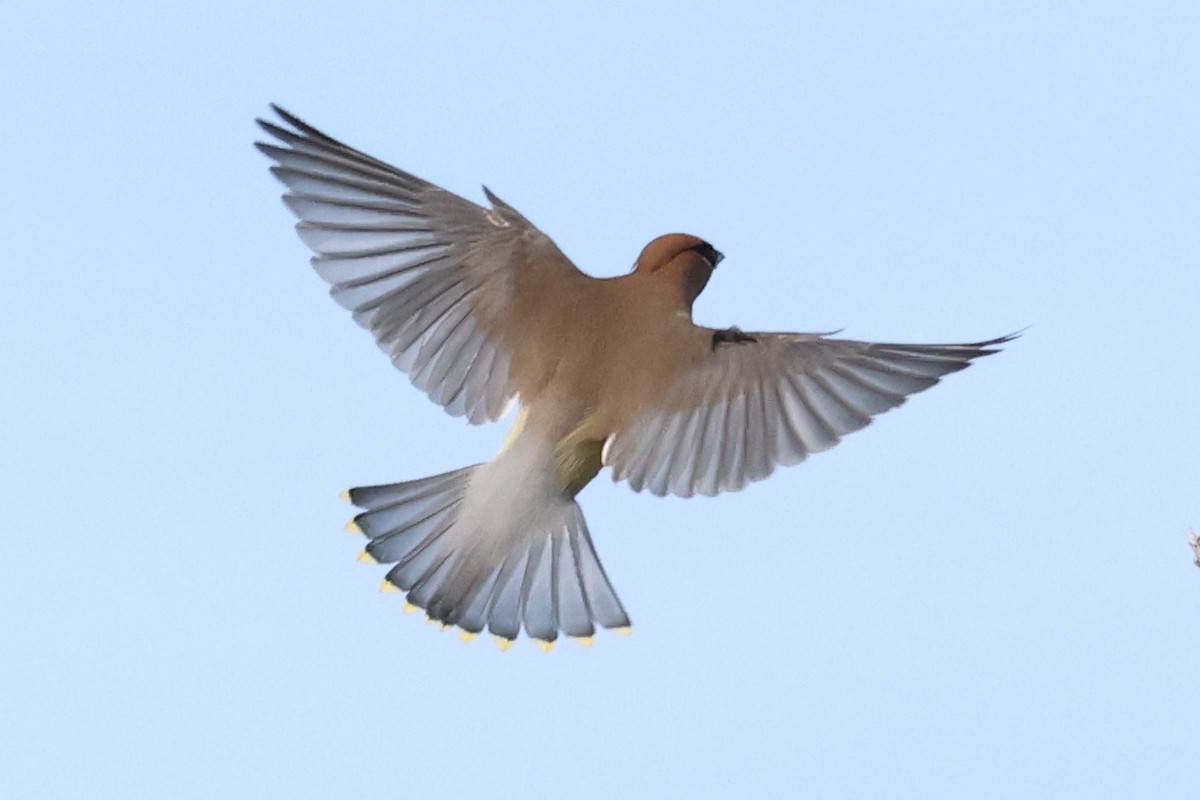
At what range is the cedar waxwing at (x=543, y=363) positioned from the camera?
16.2 feet

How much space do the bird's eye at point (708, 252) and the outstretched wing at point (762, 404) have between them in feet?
0.84

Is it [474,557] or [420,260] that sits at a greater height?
[420,260]

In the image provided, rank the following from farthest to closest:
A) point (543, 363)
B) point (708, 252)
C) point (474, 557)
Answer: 1. point (474, 557)
2. point (708, 252)
3. point (543, 363)

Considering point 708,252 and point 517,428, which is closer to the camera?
point 517,428

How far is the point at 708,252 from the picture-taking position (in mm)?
5133

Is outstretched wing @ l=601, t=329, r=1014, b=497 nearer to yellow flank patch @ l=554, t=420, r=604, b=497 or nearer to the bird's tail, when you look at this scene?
yellow flank patch @ l=554, t=420, r=604, b=497

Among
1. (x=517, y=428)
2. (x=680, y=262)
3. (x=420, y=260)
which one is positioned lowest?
(x=517, y=428)

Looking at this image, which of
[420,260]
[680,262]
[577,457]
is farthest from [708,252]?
[420,260]

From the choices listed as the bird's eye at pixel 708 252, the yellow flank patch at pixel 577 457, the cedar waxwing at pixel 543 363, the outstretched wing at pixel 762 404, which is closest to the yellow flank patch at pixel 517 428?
the cedar waxwing at pixel 543 363

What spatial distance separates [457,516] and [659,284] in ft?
3.35

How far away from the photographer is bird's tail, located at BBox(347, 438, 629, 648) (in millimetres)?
5340

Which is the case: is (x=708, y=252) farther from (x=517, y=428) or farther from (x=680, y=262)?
(x=517, y=428)

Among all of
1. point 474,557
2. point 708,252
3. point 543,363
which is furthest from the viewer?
point 474,557

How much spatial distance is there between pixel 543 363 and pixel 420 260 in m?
0.52
